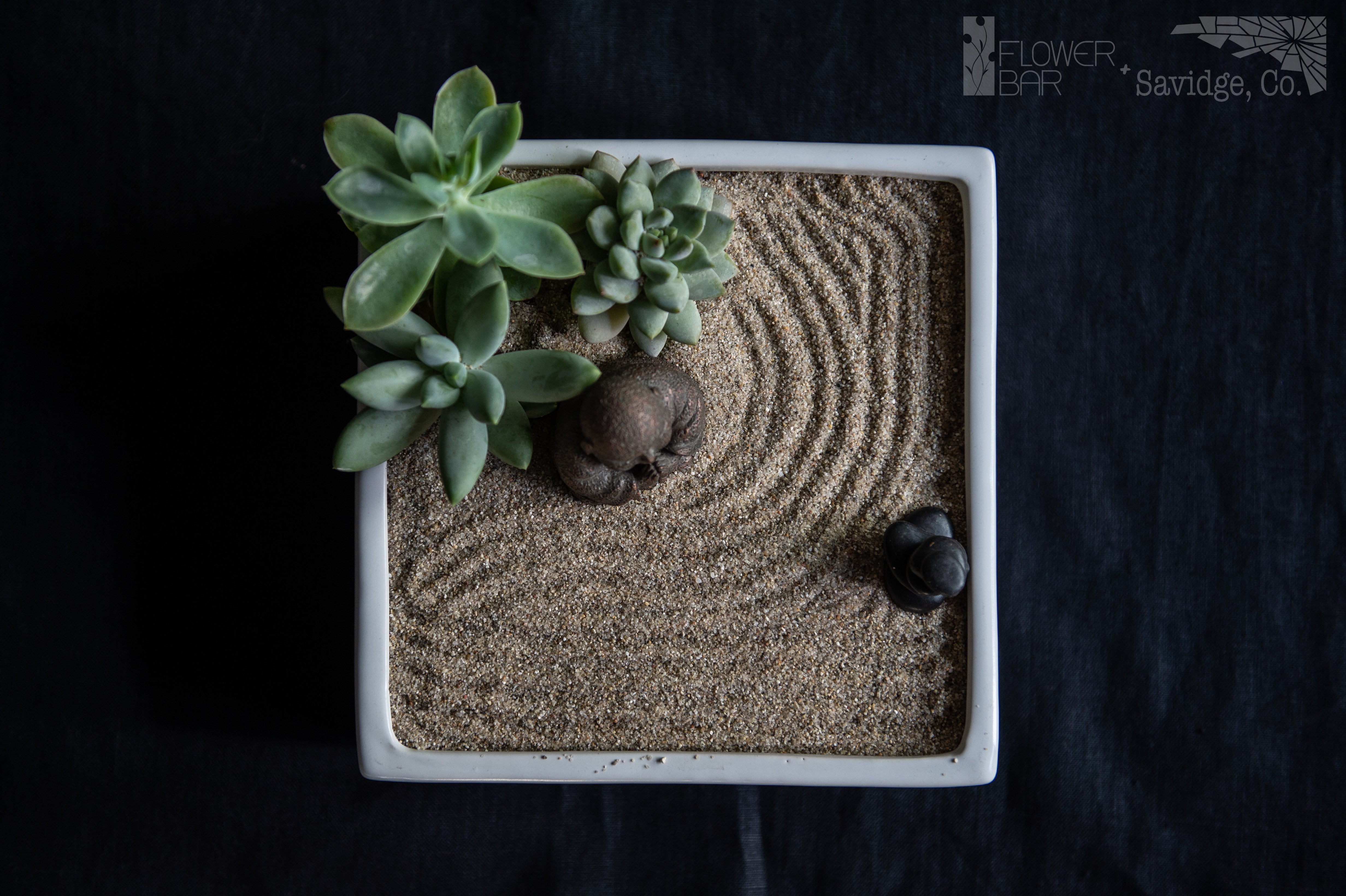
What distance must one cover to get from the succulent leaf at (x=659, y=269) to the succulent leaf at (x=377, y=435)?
25 centimetres

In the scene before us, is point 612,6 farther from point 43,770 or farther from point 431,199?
point 43,770

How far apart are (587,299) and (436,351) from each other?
152 mm

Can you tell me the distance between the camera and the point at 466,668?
0.87 meters

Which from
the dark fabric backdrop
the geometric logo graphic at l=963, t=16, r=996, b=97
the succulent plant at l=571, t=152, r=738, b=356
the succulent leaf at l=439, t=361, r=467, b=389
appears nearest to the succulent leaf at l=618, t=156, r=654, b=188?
the succulent plant at l=571, t=152, r=738, b=356

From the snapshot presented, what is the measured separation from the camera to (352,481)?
111 centimetres

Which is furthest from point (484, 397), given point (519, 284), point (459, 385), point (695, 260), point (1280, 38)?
point (1280, 38)

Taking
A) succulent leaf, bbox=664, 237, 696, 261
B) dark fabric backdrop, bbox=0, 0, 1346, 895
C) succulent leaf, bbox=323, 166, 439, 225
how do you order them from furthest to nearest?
dark fabric backdrop, bbox=0, 0, 1346, 895 < succulent leaf, bbox=664, 237, 696, 261 < succulent leaf, bbox=323, 166, 439, 225

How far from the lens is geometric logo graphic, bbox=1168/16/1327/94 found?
1120 millimetres

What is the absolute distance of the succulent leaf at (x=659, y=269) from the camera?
0.77 m

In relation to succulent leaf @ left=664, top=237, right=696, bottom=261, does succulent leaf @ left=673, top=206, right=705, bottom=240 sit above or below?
above

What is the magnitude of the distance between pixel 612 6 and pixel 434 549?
2.50ft

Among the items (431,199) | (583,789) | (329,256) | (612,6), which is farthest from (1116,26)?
(583,789)

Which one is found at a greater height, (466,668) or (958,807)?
(466,668)

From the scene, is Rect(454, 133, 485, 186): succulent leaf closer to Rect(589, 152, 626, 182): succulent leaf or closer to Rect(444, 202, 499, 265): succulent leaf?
Rect(444, 202, 499, 265): succulent leaf
